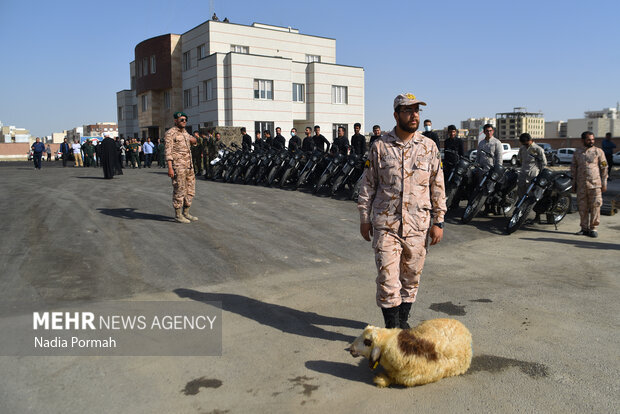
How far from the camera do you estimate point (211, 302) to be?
16.2 feet

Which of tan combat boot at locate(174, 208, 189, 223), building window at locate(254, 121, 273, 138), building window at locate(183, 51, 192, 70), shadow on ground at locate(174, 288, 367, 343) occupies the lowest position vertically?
shadow on ground at locate(174, 288, 367, 343)

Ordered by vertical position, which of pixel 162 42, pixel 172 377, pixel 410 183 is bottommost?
pixel 172 377

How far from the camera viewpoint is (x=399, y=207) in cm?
370

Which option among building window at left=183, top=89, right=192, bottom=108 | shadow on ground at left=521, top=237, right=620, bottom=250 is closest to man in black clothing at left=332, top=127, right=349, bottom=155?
shadow on ground at left=521, top=237, right=620, bottom=250

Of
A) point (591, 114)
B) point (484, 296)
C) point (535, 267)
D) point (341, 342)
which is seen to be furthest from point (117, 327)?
point (591, 114)

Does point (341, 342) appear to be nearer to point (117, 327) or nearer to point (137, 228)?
point (117, 327)

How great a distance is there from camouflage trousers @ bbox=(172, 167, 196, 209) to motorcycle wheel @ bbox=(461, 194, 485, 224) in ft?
17.4

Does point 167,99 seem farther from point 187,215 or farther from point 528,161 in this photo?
point 528,161

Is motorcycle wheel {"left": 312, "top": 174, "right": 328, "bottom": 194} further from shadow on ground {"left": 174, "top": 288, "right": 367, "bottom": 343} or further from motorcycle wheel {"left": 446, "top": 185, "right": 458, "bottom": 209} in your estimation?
shadow on ground {"left": 174, "top": 288, "right": 367, "bottom": 343}

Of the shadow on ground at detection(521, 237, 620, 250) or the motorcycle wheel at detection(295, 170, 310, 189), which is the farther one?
the motorcycle wheel at detection(295, 170, 310, 189)

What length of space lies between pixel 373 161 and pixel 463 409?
6.19 ft

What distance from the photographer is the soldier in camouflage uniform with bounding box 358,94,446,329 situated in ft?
12.1

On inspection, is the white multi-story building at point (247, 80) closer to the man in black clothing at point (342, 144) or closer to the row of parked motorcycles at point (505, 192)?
the man in black clothing at point (342, 144)

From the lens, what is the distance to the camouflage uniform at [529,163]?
9547 millimetres
